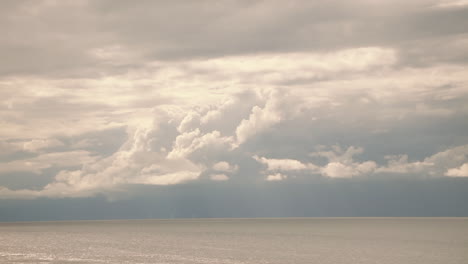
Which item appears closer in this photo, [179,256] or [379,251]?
[179,256]

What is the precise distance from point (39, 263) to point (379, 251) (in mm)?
95998

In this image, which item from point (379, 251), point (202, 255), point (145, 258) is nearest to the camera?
point (145, 258)

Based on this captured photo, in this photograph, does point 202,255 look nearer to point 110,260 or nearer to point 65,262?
point 110,260

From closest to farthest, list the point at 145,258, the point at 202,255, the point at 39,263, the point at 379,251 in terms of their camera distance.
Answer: the point at 39,263 → the point at 145,258 → the point at 202,255 → the point at 379,251

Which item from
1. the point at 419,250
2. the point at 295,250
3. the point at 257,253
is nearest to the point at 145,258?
the point at 257,253

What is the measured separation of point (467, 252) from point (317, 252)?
43374mm

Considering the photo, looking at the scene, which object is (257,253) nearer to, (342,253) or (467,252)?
(342,253)

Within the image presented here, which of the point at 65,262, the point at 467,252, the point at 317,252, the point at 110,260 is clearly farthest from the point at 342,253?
the point at 65,262

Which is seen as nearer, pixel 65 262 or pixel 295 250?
pixel 65 262

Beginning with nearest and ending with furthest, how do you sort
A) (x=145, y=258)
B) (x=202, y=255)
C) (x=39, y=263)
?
(x=39, y=263), (x=145, y=258), (x=202, y=255)

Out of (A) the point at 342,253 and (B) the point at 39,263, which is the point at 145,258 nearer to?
(B) the point at 39,263

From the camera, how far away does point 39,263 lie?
124 metres

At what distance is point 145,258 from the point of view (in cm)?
13550

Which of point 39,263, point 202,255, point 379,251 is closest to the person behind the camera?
point 39,263
